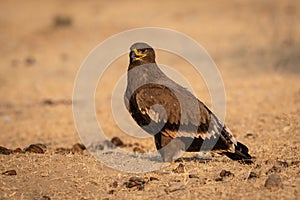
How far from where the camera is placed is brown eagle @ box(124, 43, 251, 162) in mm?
6172

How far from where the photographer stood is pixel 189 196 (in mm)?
5133

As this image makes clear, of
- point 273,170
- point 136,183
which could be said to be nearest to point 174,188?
point 136,183

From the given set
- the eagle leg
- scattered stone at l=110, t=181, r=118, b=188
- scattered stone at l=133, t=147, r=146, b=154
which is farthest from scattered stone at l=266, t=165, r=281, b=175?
scattered stone at l=133, t=147, r=146, b=154

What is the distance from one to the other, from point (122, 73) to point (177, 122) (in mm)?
10279

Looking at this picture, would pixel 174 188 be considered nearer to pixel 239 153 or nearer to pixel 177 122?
pixel 177 122

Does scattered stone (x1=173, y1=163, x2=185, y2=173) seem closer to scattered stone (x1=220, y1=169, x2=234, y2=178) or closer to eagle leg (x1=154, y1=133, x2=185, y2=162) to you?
eagle leg (x1=154, y1=133, x2=185, y2=162)

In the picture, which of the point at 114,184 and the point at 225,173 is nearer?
the point at 114,184

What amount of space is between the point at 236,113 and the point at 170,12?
15.1 meters

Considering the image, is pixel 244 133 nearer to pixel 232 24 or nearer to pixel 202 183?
pixel 202 183

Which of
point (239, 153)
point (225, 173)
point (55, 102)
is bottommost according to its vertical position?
point (225, 173)

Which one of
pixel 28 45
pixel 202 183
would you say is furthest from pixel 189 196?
pixel 28 45

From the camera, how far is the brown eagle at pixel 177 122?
6172 millimetres

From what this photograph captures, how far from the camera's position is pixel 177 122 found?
621 cm

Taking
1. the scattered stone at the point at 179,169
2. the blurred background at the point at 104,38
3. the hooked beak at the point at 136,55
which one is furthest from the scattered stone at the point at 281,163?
the blurred background at the point at 104,38
